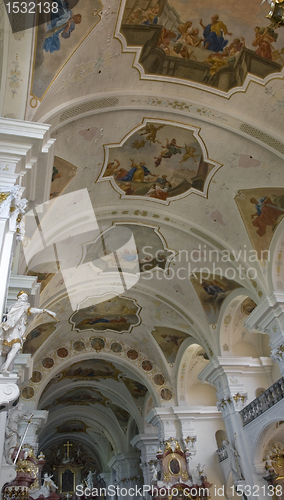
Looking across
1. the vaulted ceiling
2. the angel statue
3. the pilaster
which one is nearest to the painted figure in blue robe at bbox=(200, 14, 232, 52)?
the vaulted ceiling

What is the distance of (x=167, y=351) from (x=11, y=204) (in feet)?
48.8

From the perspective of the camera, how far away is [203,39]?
A: 8.98m

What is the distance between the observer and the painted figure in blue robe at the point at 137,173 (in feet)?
38.4

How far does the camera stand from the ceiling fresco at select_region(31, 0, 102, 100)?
23.6 ft

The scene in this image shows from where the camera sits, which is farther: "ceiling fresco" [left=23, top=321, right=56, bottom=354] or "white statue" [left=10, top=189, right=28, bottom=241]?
"ceiling fresco" [left=23, top=321, right=56, bottom=354]

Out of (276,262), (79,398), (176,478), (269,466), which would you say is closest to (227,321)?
(276,262)

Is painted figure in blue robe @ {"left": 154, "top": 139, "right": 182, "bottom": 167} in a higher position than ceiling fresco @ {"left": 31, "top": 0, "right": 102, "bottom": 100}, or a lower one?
higher

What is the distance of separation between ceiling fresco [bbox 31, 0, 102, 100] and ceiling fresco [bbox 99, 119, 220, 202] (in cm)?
316

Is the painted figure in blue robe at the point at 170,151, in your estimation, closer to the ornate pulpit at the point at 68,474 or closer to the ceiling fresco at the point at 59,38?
the ceiling fresco at the point at 59,38

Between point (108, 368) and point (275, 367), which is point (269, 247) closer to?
point (275, 367)

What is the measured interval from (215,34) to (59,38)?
3498 millimetres

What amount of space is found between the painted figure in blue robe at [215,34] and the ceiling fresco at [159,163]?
2111mm

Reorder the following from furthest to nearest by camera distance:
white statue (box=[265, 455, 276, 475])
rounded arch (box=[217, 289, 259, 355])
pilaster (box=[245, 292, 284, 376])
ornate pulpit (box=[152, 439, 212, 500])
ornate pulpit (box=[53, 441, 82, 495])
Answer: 1. ornate pulpit (box=[53, 441, 82, 495])
2. ornate pulpit (box=[152, 439, 212, 500])
3. rounded arch (box=[217, 289, 259, 355])
4. white statue (box=[265, 455, 276, 475])
5. pilaster (box=[245, 292, 284, 376])

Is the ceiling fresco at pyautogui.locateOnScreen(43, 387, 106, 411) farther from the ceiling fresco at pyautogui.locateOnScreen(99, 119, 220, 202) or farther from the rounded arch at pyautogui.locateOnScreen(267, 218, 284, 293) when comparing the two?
the ceiling fresco at pyautogui.locateOnScreen(99, 119, 220, 202)
